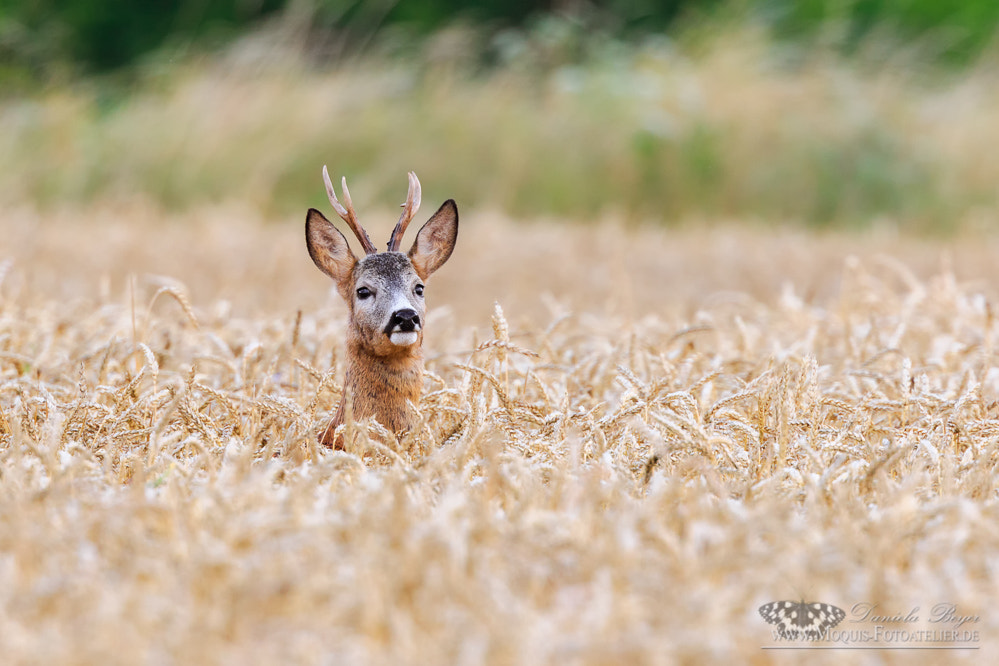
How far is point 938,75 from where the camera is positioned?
15.1 metres

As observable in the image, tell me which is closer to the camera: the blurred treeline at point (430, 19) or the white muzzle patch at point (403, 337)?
the white muzzle patch at point (403, 337)

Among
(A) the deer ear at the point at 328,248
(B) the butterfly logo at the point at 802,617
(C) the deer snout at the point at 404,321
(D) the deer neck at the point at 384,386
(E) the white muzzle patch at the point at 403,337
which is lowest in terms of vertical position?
(B) the butterfly logo at the point at 802,617

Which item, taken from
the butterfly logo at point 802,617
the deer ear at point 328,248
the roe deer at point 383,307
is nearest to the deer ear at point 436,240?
the roe deer at point 383,307

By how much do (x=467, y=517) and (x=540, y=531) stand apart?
0.16 m

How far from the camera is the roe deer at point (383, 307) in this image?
3.19 m

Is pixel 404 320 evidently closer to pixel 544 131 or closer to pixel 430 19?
pixel 544 131

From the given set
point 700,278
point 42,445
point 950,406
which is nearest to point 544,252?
point 700,278

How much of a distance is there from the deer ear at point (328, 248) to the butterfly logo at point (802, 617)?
1.59 meters

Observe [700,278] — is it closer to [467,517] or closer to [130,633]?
[467,517]

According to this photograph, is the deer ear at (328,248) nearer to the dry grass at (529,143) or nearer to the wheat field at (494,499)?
the wheat field at (494,499)

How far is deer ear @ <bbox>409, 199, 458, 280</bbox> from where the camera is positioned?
3.41 meters

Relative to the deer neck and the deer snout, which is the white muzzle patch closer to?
the deer snout

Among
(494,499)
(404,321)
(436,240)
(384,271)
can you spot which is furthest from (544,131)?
(494,499)

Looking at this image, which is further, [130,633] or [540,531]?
[540,531]
